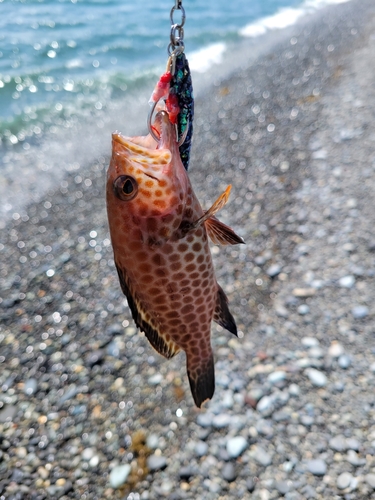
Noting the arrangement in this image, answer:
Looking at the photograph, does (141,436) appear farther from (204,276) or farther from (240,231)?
(240,231)

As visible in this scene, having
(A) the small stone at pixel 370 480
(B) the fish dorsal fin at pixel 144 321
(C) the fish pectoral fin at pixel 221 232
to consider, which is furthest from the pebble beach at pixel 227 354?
(C) the fish pectoral fin at pixel 221 232

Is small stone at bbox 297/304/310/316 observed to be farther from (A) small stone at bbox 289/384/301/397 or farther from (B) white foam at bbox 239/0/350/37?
(B) white foam at bbox 239/0/350/37

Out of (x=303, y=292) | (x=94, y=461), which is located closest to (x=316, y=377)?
(x=303, y=292)

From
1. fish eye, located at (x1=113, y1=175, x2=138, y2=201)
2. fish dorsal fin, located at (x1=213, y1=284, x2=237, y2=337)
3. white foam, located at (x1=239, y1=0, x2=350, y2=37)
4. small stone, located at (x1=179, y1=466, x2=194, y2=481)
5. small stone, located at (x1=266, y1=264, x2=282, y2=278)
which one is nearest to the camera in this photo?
fish eye, located at (x1=113, y1=175, x2=138, y2=201)

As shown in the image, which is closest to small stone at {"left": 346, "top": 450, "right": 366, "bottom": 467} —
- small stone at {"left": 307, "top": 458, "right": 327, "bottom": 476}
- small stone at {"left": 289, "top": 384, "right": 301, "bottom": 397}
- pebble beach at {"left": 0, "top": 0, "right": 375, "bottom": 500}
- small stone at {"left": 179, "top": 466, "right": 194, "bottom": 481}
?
pebble beach at {"left": 0, "top": 0, "right": 375, "bottom": 500}

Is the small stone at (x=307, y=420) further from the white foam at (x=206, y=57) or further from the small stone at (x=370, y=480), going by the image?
the white foam at (x=206, y=57)
